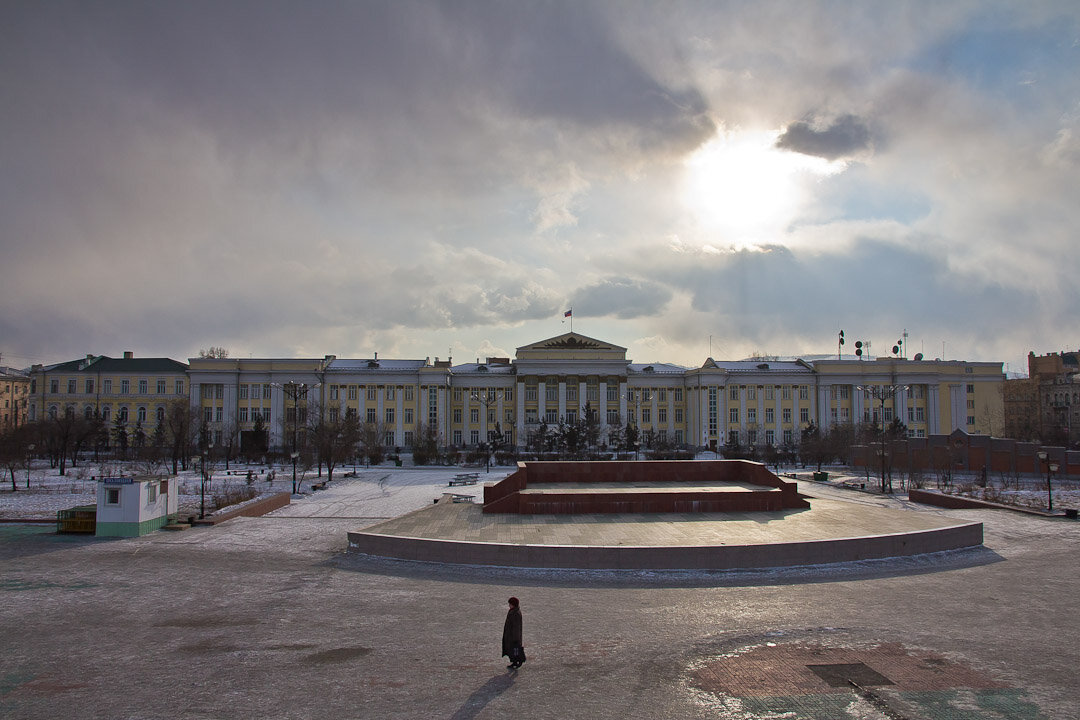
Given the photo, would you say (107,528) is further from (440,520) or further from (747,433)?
(747,433)

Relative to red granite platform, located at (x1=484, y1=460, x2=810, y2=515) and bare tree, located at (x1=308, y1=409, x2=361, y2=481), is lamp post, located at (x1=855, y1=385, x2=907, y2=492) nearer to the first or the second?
red granite platform, located at (x1=484, y1=460, x2=810, y2=515)

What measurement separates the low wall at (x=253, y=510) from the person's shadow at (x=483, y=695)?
1656 cm

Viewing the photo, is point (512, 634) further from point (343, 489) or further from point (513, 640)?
point (343, 489)

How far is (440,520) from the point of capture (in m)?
21.6

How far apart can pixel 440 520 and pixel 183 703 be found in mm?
12986

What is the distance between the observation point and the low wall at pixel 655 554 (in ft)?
52.7

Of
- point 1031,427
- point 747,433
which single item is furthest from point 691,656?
point 1031,427

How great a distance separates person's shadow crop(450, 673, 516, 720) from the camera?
8.38 metres

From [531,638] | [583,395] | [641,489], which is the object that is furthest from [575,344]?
[531,638]

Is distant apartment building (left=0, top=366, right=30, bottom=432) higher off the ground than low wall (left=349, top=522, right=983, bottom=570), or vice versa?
distant apartment building (left=0, top=366, right=30, bottom=432)

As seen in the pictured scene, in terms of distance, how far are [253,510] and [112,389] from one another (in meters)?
62.3

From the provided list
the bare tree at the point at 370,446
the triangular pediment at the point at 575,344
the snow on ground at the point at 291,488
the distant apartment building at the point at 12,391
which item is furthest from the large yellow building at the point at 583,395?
the distant apartment building at the point at 12,391

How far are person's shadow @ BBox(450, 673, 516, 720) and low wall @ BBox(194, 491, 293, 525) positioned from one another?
16.6 m

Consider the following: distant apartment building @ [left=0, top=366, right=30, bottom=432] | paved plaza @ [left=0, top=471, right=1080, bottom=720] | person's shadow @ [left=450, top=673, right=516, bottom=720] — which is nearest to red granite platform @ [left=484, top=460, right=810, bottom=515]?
paved plaza @ [left=0, top=471, right=1080, bottom=720]
